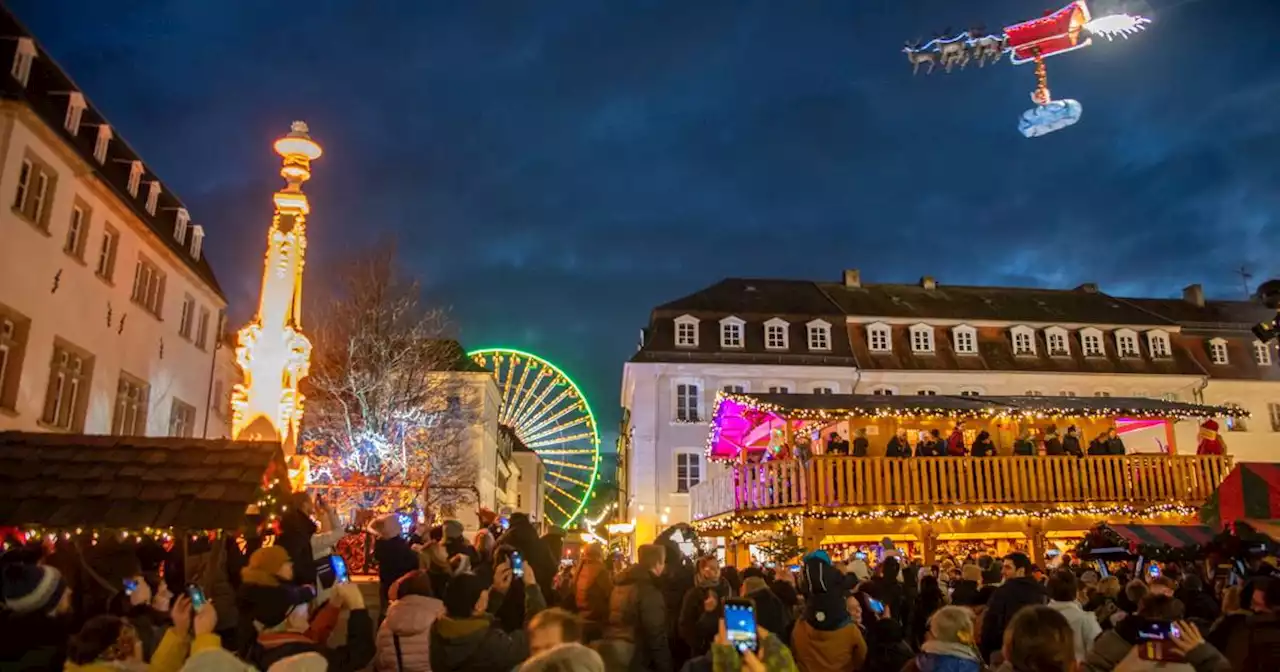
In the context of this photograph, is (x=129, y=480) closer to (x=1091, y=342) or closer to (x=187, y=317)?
(x=187, y=317)

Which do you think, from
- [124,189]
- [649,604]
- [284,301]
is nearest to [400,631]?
[649,604]

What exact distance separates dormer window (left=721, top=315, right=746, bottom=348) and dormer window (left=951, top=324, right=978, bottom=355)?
8980 millimetres

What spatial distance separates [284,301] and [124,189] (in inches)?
371

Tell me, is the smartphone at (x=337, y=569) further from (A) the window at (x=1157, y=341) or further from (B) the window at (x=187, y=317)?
(A) the window at (x=1157, y=341)

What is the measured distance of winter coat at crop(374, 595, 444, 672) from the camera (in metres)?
5.46

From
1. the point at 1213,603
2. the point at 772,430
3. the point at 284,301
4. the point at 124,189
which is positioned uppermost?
the point at 124,189

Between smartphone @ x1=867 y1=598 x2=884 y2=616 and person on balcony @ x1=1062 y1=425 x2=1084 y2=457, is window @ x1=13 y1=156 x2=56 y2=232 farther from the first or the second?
person on balcony @ x1=1062 y1=425 x2=1084 y2=457

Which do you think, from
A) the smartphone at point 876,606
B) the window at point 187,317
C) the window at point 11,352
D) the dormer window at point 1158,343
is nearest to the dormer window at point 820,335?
the dormer window at point 1158,343

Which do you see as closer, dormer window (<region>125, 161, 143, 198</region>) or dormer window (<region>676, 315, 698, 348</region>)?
dormer window (<region>125, 161, 143, 198</region>)

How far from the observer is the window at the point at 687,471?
34438mm

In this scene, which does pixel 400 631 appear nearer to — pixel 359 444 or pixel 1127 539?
pixel 1127 539

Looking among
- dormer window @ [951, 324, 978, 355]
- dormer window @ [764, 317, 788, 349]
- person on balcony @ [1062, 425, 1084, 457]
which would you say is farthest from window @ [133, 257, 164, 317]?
dormer window @ [951, 324, 978, 355]

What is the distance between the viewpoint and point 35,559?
273 inches

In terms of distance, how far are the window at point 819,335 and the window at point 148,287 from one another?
77.1 ft
